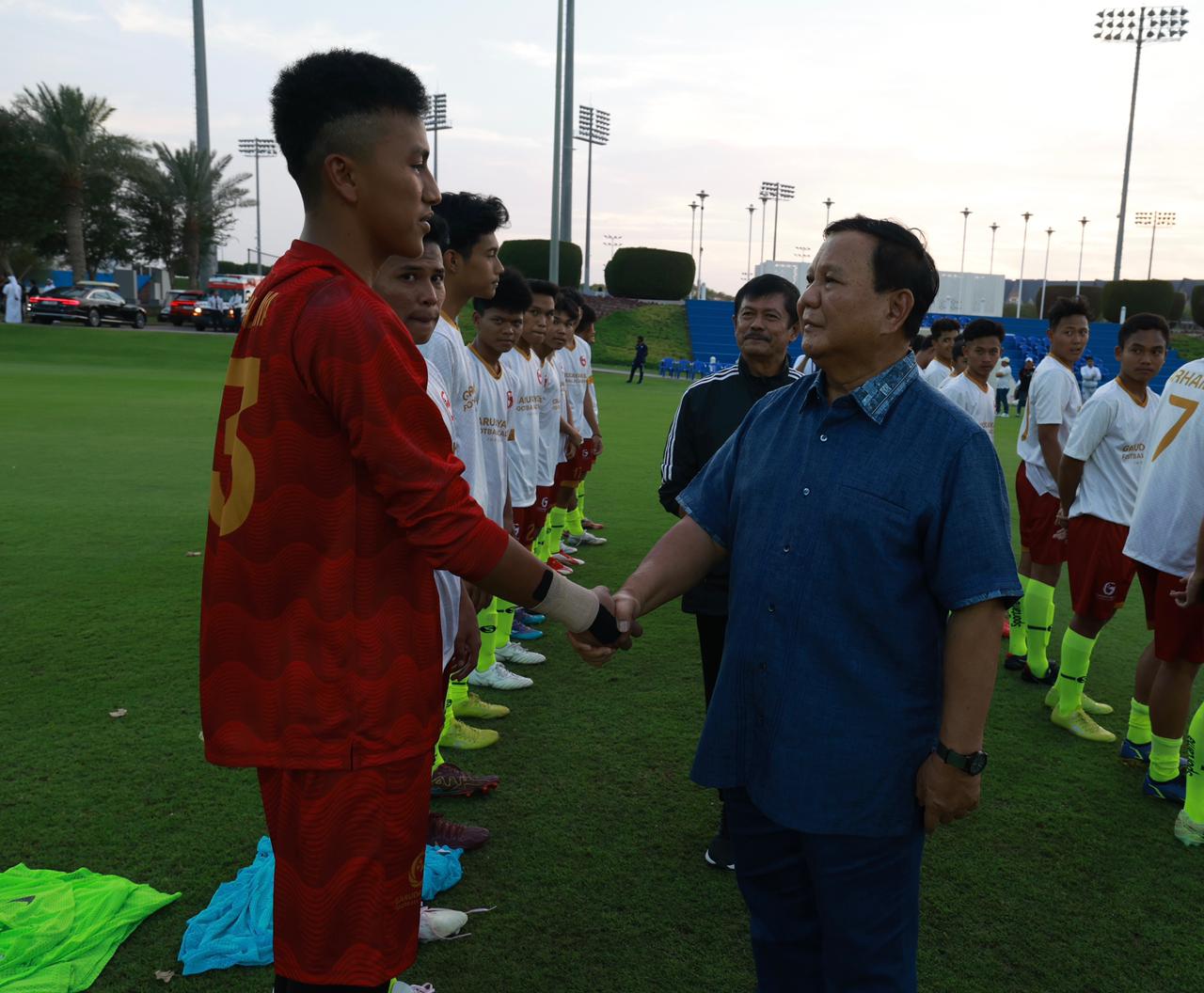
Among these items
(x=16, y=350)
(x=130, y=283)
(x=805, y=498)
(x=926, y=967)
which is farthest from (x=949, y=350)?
(x=130, y=283)

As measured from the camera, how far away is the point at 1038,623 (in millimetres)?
5828

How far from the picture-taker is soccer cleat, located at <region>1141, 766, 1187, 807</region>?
4.24 meters

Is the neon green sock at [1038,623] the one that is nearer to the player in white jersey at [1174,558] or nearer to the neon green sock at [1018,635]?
the neon green sock at [1018,635]

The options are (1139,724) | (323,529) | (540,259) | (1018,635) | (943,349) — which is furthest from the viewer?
(540,259)

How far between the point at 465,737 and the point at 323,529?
2.93 m

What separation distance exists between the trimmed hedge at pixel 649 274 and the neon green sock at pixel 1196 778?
43.2m

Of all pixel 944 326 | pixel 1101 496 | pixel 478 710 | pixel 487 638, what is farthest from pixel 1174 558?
pixel 944 326

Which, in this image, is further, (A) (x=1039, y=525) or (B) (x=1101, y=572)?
(A) (x=1039, y=525)

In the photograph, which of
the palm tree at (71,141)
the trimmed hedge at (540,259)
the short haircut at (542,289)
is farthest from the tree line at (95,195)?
the short haircut at (542,289)

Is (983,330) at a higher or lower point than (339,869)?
higher

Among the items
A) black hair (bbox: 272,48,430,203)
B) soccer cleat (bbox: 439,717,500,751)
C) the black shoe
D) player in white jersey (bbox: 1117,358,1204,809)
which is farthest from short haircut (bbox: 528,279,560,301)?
black hair (bbox: 272,48,430,203)

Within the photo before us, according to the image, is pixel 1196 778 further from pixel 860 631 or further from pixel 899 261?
pixel 899 261

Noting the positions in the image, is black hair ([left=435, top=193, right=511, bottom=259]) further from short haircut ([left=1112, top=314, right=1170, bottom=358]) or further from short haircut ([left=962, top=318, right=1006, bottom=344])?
short haircut ([left=962, top=318, right=1006, bottom=344])

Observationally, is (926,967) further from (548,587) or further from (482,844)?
(548,587)
